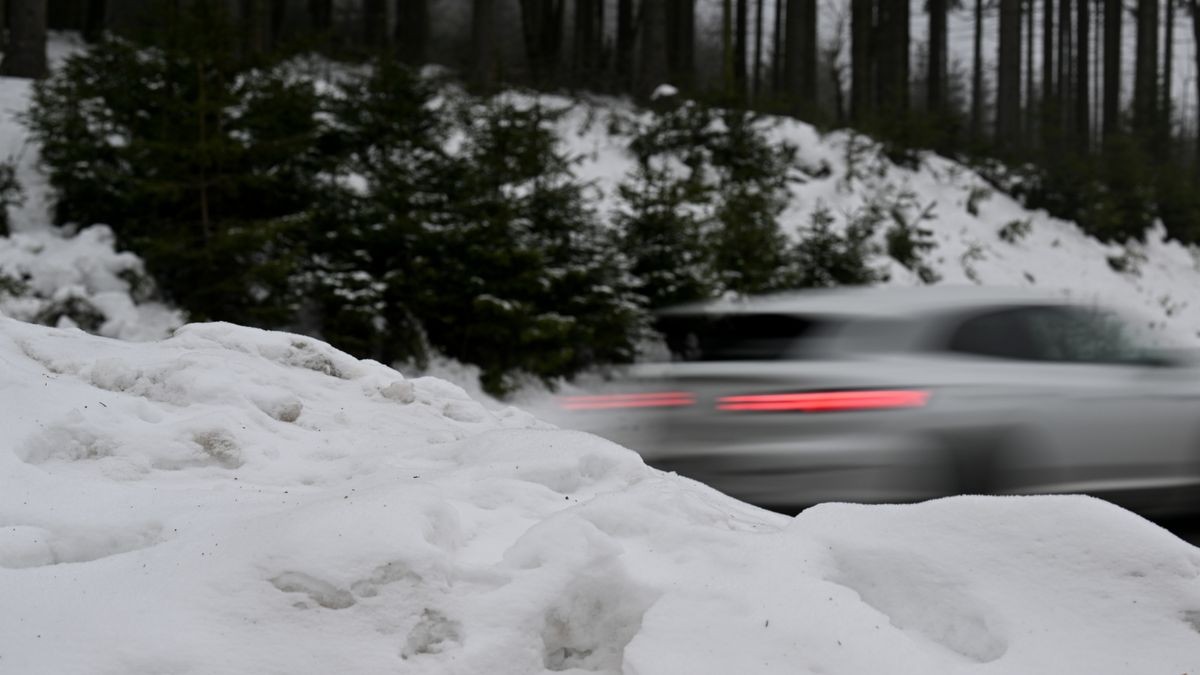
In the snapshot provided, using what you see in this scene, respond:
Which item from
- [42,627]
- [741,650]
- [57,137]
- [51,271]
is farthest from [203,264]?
[741,650]

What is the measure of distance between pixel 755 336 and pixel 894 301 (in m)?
0.81

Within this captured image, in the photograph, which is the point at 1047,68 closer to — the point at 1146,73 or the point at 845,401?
the point at 1146,73

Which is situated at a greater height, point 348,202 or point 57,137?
point 57,137

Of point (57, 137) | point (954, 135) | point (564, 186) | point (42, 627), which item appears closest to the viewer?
point (42, 627)

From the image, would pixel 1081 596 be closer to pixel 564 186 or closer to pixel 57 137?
pixel 564 186

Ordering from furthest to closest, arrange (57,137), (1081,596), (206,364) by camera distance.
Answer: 1. (57,137)
2. (206,364)
3. (1081,596)

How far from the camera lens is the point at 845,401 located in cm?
505

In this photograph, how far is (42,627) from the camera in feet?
9.00

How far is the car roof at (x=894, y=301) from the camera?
5578 millimetres

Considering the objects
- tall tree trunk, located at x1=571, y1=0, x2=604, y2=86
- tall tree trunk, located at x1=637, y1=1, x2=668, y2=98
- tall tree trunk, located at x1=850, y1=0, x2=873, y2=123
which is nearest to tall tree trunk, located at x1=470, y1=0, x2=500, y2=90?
tall tree trunk, located at x1=637, y1=1, x2=668, y2=98

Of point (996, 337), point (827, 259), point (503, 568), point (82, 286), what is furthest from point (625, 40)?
point (503, 568)

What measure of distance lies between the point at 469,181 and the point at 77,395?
22.7 feet

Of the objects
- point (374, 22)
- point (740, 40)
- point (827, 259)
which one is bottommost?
point (827, 259)

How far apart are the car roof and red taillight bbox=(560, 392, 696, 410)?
54 centimetres
